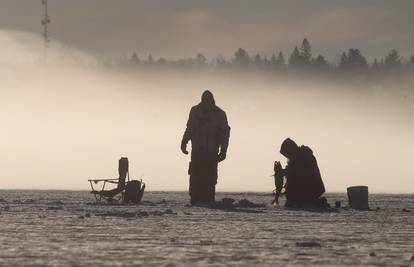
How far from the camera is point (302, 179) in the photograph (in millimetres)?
30156

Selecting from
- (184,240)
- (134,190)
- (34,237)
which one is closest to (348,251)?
(184,240)

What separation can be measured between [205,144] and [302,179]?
284 centimetres

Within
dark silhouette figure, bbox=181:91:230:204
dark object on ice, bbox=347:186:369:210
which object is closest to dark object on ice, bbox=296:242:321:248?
dark object on ice, bbox=347:186:369:210

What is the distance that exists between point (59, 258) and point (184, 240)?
3.03 m

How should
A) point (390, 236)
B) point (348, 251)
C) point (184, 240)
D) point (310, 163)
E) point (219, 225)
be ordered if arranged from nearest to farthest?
point (348, 251), point (184, 240), point (390, 236), point (219, 225), point (310, 163)

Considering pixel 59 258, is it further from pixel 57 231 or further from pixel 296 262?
pixel 57 231

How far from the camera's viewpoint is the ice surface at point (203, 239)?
1400cm

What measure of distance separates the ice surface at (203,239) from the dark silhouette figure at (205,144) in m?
6.82

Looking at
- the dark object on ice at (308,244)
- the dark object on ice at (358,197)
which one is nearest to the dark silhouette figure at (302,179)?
the dark object on ice at (358,197)

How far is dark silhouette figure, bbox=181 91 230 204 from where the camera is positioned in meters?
31.9

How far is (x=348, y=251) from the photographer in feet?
50.1

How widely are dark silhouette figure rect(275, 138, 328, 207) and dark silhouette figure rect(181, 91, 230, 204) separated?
193cm

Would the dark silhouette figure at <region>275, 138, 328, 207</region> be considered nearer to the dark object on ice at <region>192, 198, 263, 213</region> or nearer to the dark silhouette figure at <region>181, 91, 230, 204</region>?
the dark object on ice at <region>192, 198, 263, 213</region>

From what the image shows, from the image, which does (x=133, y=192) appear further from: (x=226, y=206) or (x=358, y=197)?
(x=358, y=197)
